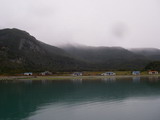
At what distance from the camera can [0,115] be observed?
24.4 m

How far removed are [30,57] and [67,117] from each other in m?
172

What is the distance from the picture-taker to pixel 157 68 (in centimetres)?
12506

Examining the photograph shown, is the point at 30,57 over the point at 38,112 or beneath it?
over

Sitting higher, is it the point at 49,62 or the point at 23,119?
the point at 49,62

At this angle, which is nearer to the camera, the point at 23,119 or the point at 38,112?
the point at 23,119

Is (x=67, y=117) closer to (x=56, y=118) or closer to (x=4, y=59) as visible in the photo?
(x=56, y=118)

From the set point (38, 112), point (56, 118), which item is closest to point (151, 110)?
point (56, 118)

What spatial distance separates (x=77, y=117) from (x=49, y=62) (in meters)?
172

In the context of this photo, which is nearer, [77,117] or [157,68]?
[77,117]

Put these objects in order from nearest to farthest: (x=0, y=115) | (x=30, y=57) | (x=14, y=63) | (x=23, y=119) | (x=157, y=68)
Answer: (x=23, y=119) < (x=0, y=115) < (x=157, y=68) < (x=14, y=63) < (x=30, y=57)

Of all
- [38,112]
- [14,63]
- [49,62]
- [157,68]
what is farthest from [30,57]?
[38,112]

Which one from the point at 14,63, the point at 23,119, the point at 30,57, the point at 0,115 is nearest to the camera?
the point at 23,119

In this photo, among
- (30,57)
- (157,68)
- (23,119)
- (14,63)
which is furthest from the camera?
(30,57)

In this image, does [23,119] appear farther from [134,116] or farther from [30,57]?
[30,57]
